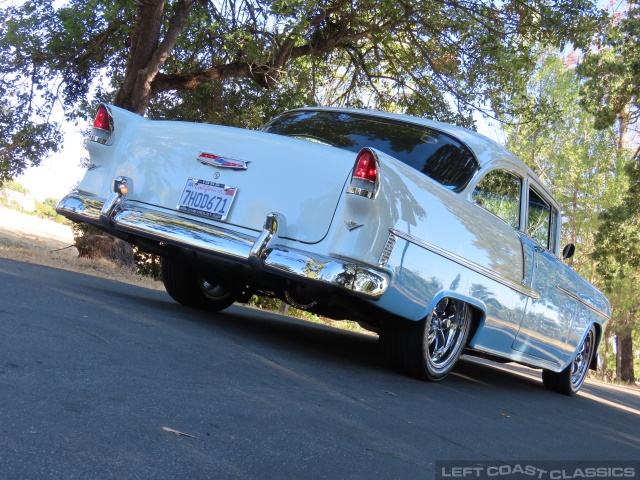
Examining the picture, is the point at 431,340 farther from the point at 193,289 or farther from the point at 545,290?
the point at 193,289

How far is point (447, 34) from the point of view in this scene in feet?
46.5

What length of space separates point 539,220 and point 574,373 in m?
1.79

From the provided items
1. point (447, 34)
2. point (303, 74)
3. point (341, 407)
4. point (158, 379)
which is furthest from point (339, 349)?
point (303, 74)

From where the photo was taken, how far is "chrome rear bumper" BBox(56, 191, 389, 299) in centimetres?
452

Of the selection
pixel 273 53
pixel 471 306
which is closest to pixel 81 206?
pixel 471 306

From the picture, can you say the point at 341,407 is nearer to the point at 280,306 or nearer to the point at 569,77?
the point at 280,306

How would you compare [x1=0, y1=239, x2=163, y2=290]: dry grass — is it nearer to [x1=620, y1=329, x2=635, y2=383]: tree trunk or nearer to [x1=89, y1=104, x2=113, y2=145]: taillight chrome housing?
[x1=89, y1=104, x2=113, y2=145]: taillight chrome housing

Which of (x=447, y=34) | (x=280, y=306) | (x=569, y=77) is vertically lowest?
(x=280, y=306)

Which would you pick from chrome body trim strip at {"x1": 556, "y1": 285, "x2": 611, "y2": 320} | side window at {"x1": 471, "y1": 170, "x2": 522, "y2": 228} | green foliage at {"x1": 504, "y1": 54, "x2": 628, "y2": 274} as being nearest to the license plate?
side window at {"x1": 471, "y1": 170, "x2": 522, "y2": 228}

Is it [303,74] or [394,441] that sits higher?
[303,74]

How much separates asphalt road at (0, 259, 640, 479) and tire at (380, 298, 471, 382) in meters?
0.13

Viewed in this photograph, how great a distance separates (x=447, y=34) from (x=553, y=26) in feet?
5.91

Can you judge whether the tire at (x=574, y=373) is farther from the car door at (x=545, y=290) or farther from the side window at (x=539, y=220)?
the side window at (x=539, y=220)

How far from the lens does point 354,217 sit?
463cm
